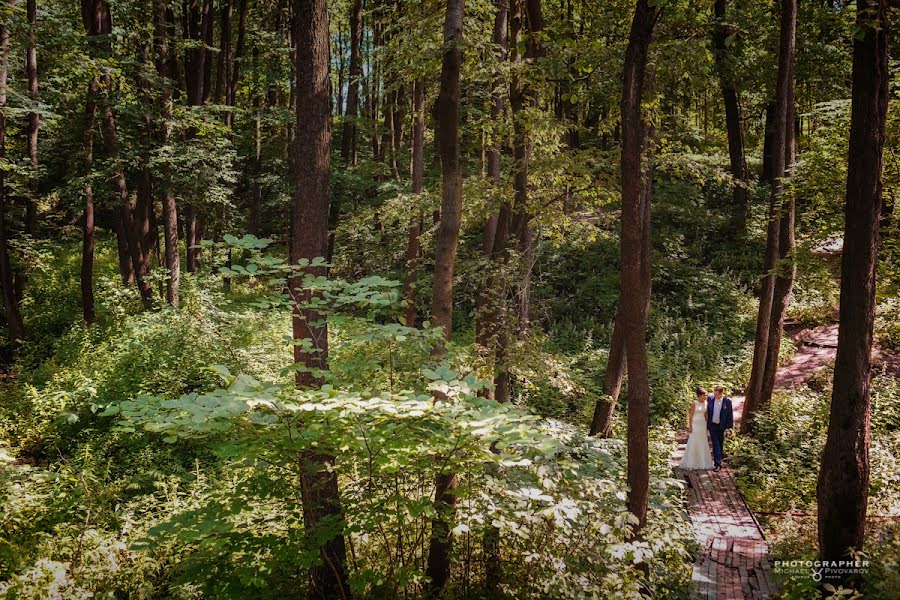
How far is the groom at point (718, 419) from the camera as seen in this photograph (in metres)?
10.7

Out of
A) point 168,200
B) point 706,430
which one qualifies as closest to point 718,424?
point 706,430

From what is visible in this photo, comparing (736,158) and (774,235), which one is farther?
(736,158)

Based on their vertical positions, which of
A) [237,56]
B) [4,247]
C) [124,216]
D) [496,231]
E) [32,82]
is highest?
[237,56]

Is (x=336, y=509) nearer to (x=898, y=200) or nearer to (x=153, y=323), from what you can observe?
(x=153, y=323)

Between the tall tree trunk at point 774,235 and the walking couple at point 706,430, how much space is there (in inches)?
64.5

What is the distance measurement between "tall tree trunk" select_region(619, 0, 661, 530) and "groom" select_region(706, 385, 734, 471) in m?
5.01

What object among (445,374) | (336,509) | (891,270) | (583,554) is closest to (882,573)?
(583,554)

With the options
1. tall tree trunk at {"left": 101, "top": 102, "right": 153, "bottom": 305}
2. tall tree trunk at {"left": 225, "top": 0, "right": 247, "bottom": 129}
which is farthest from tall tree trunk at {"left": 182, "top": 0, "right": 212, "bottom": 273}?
tall tree trunk at {"left": 101, "top": 102, "right": 153, "bottom": 305}

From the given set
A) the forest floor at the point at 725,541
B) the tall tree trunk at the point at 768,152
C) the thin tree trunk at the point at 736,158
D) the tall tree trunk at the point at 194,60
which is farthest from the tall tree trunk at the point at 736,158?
the tall tree trunk at the point at 194,60

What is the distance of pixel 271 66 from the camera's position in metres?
19.9

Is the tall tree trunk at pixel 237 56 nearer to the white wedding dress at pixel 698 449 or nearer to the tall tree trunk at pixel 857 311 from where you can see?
the white wedding dress at pixel 698 449

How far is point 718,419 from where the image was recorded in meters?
10.7

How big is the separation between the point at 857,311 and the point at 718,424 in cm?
570

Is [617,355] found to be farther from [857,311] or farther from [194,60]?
[194,60]
